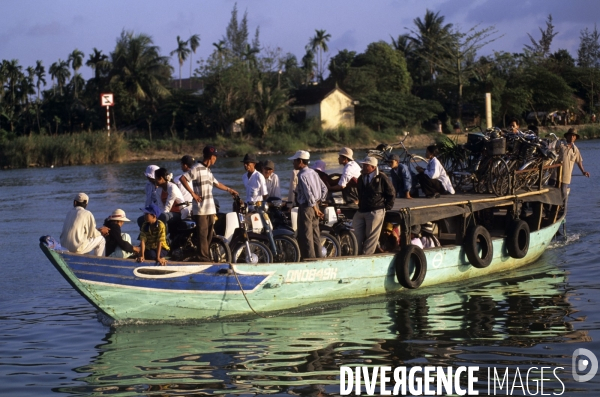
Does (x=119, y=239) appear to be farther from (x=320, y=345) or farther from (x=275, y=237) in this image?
(x=320, y=345)

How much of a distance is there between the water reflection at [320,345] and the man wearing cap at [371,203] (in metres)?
0.99

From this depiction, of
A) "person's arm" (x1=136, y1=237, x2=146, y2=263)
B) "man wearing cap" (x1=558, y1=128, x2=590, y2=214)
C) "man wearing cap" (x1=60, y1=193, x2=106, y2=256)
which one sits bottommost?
"person's arm" (x1=136, y1=237, x2=146, y2=263)

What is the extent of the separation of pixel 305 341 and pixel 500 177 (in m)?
5.40

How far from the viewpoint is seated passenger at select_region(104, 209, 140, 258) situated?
10.6 m

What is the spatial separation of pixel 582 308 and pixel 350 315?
3.26 meters

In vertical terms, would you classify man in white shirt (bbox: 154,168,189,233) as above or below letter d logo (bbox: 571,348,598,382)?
above

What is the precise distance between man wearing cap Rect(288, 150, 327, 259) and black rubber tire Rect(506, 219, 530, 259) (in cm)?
431

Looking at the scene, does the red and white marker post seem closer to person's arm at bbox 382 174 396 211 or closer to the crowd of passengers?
the crowd of passengers

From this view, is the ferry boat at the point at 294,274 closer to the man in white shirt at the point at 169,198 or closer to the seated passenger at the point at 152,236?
the seated passenger at the point at 152,236

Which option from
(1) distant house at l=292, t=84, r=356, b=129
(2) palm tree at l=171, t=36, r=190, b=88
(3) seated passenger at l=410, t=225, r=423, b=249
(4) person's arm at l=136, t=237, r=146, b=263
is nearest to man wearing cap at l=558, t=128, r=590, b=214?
(3) seated passenger at l=410, t=225, r=423, b=249

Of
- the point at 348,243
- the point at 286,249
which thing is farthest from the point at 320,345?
the point at 348,243

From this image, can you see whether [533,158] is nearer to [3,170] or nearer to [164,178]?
[164,178]

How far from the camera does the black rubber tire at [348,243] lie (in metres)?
11.2

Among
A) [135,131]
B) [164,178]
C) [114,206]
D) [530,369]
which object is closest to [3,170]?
[135,131]
